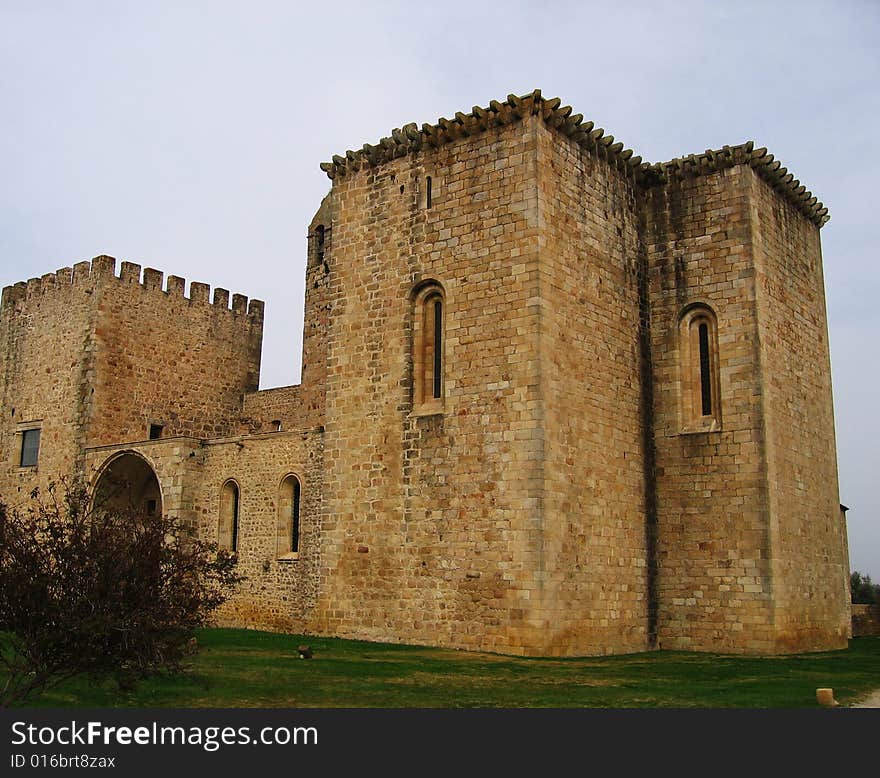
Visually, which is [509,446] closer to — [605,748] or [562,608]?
[562,608]

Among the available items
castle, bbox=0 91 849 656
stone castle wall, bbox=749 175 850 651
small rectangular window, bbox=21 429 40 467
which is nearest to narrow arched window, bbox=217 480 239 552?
castle, bbox=0 91 849 656

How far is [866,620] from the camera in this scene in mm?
25359

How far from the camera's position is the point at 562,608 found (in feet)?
49.6

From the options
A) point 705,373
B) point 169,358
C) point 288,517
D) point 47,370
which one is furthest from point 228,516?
point 705,373

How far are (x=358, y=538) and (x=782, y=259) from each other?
Result: 31.2ft

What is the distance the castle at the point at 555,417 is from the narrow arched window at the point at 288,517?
5 centimetres

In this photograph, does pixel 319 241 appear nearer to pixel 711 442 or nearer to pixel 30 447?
pixel 30 447

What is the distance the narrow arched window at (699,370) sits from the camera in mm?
17609

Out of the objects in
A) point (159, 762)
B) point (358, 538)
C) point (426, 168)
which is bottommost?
point (159, 762)

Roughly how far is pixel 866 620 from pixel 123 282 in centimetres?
2075

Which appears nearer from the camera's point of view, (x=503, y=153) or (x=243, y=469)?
(x=503, y=153)

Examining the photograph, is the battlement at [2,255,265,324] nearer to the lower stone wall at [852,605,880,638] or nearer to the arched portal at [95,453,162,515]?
the arched portal at [95,453,162,515]

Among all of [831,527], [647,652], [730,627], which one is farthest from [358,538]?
[831,527]

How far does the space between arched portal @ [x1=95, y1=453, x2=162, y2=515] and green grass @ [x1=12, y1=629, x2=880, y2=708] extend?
8.13 meters
